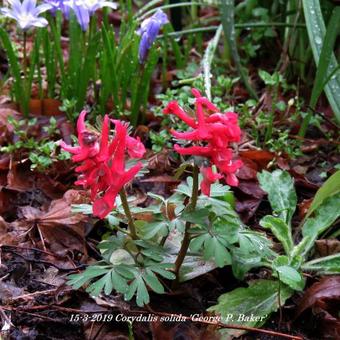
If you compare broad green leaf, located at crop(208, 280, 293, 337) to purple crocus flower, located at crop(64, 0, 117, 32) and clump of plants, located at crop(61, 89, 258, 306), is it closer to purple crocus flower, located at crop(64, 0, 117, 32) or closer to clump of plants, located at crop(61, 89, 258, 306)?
clump of plants, located at crop(61, 89, 258, 306)

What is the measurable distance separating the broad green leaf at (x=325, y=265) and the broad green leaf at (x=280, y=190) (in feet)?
0.59

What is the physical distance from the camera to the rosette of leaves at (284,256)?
1.33 metres

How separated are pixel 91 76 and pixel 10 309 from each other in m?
0.98

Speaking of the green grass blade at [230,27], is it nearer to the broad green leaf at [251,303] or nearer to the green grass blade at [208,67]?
the green grass blade at [208,67]

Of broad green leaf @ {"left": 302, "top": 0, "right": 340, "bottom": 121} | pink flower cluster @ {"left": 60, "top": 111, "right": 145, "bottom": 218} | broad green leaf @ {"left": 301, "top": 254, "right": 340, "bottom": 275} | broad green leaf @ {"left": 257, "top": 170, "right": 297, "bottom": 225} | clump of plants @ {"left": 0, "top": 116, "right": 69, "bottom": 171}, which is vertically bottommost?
broad green leaf @ {"left": 301, "top": 254, "right": 340, "bottom": 275}

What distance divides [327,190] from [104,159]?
655 millimetres

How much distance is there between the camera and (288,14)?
226cm

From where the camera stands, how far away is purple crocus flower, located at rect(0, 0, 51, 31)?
1.89 m

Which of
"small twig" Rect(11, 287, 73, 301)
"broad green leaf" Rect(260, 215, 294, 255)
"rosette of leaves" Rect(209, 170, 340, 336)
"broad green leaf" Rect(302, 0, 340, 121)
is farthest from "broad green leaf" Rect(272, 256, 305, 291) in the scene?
"broad green leaf" Rect(302, 0, 340, 121)

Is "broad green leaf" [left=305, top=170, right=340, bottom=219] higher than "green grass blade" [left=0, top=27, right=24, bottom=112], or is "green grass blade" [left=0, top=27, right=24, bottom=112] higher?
"green grass blade" [left=0, top=27, right=24, bottom=112]

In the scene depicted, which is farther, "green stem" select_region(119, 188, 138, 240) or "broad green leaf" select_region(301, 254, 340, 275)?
"broad green leaf" select_region(301, 254, 340, 275)

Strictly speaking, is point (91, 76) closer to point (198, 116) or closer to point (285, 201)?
point (285, 201)

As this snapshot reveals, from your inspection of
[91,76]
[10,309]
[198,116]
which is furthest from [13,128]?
[198,116]

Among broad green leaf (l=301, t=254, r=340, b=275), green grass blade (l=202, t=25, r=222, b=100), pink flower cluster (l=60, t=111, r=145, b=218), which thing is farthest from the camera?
green grass blade (l=202, t=25, r=222, b=100)
